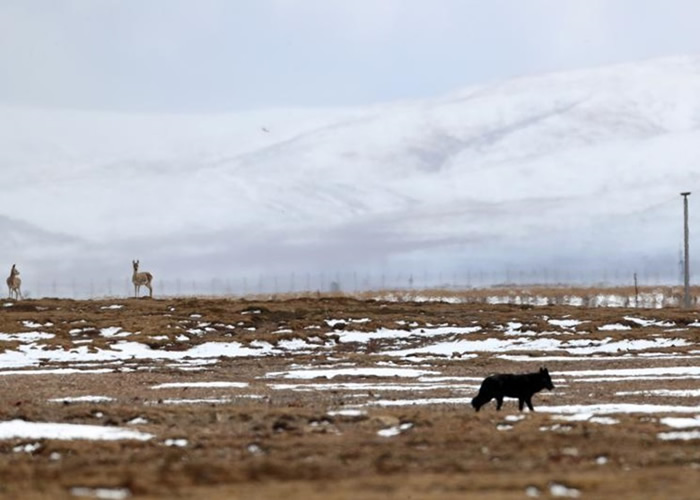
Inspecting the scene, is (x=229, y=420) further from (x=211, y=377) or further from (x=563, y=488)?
(x=211, y=377)

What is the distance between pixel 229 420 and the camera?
78.0 ft

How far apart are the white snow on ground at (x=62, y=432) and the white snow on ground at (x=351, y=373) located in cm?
2012

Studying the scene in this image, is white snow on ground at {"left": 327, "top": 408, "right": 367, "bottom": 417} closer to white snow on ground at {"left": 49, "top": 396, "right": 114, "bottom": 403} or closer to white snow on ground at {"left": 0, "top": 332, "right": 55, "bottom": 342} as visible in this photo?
white snow on ground at {"left": 49, "top": 396, "right": 114, "bottom": 403}

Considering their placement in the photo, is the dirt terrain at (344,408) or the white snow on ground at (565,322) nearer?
the dirt terrain at (344,408)

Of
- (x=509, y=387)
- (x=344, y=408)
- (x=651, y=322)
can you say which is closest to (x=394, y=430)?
(x=344, y=408)

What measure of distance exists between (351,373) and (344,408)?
18162mm

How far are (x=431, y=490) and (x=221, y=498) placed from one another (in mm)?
2785

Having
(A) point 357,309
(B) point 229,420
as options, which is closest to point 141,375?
(B) point 229,420

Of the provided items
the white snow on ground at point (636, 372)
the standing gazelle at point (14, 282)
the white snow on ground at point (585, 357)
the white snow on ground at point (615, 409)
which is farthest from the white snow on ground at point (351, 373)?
the standing gazelle at point (14, 282)

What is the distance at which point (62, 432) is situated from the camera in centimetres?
2180

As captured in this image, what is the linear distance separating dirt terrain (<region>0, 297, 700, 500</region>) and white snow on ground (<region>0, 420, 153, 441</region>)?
1.54ft

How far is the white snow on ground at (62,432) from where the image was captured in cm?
2106

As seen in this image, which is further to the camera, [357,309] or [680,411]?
[357,309]

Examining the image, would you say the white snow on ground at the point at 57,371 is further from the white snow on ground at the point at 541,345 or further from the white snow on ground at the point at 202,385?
the white snow on ground at the point at 541,345
